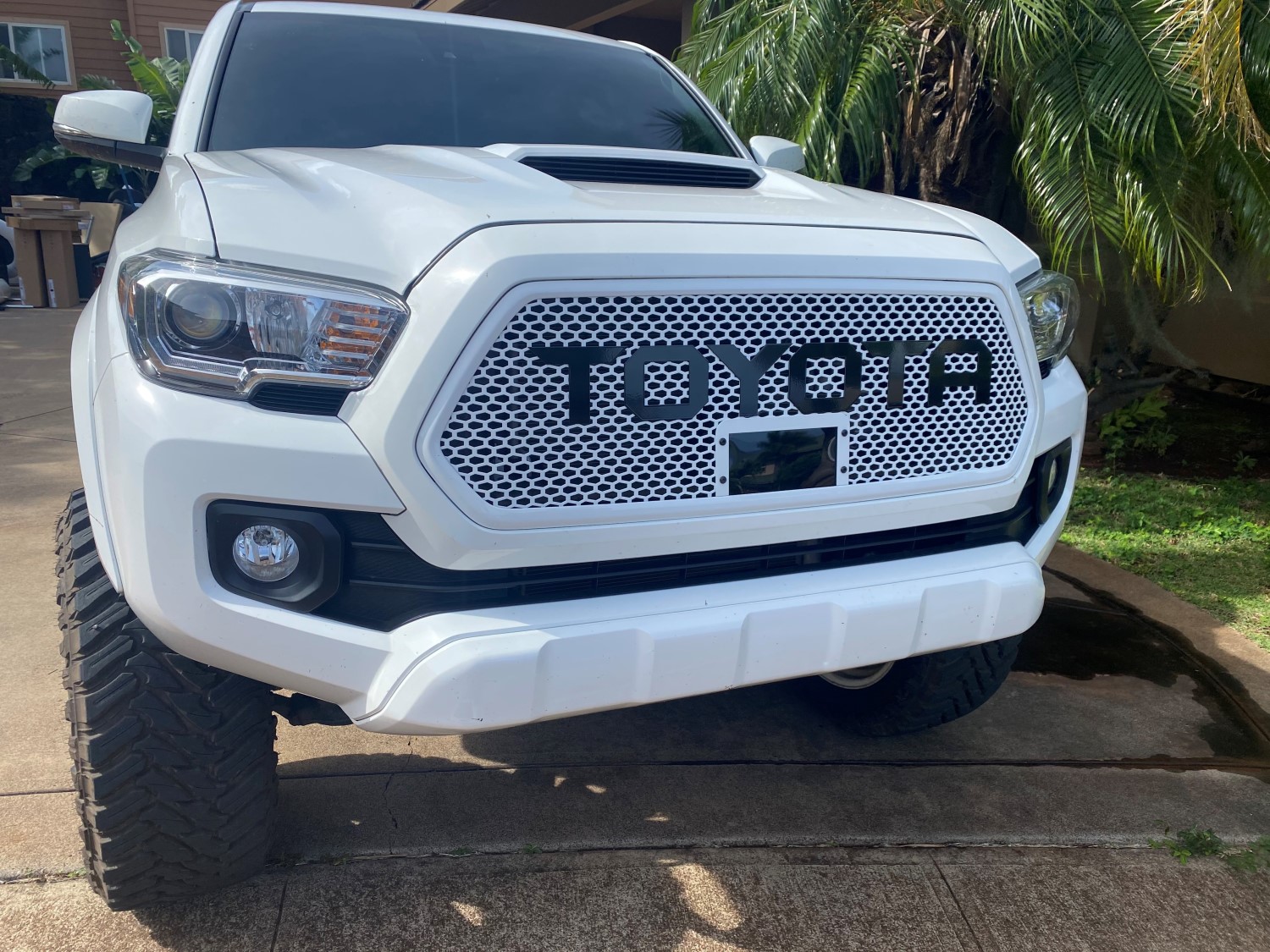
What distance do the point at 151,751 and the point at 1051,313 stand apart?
2090mm

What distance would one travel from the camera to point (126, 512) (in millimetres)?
1621

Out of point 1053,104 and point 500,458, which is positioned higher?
point 1053,104

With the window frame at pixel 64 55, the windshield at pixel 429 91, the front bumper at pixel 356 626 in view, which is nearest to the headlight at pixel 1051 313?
the front bumper at pixel 356 626

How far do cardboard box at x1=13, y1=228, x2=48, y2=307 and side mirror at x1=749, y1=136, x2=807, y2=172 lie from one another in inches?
444

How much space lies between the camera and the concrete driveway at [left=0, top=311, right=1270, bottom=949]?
210 centimetres

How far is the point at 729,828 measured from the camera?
8.06 ft

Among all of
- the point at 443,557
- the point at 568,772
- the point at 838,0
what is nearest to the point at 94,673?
the point at 443,557

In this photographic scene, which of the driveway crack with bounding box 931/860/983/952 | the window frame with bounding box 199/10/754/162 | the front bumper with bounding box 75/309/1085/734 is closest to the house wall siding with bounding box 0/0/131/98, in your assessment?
the window frame with bounding box 199/10/754/162

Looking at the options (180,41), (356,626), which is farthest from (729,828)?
(180,41)

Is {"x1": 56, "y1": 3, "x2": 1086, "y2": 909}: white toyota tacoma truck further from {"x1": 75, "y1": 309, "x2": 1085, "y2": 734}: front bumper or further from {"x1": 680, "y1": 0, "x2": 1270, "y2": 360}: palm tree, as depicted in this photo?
{"x1": 680, "y1": 0, "x2": 1270, "y2": 360}: palm tree

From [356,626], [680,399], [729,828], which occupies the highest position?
[680,399]

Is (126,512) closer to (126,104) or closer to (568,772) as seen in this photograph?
(568,772)

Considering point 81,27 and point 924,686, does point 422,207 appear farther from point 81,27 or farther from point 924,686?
point 81,27

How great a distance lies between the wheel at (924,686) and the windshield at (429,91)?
1.69 m
